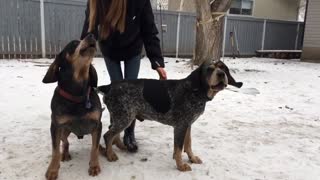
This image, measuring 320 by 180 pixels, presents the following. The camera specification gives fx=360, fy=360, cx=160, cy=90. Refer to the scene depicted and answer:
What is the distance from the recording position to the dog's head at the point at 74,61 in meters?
2.93

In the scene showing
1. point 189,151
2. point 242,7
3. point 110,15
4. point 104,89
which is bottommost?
point 189,151

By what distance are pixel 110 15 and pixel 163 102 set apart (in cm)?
103

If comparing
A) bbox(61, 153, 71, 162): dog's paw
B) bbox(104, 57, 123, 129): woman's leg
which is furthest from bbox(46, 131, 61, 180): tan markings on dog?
bbox(104, 57, 123, 129): woman's leg

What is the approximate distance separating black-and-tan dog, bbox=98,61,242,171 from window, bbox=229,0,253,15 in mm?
17748

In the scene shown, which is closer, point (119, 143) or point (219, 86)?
point (219, 86)

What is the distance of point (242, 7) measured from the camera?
20422mm

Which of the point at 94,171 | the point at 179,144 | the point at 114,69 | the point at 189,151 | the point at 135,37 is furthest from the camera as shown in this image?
the point at 114,69

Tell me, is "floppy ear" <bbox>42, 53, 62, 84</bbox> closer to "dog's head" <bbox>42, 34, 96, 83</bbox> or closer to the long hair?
"dog's head" <bbox>42, 34, 96, 83</bbox>

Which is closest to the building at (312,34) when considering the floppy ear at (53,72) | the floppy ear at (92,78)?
the floppy ear at (92,78)

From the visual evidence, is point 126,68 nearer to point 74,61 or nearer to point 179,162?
point 74,61

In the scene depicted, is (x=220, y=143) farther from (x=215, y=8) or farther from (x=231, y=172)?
(x=215, y=8)

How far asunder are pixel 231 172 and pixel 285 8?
804 inches

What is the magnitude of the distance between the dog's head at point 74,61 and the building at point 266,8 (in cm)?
1826

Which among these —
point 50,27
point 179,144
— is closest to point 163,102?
point 179,144
